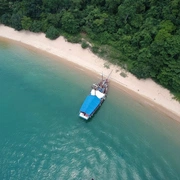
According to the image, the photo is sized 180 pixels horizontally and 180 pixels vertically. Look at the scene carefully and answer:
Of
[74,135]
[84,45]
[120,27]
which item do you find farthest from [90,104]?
[120,27]

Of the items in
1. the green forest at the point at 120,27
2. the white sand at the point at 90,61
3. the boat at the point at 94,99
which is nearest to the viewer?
the boat at the point at 94,99

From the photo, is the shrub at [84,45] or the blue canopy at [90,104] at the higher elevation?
the shrub at [84,45]

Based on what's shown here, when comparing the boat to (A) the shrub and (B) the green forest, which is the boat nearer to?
(B) the green forest

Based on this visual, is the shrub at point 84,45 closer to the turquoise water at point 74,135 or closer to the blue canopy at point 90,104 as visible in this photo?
the turquoise water at point 74,135

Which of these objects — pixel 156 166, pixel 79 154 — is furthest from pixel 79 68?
pixel 156 166

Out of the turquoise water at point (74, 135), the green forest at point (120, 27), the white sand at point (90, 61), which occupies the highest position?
the green forest at point (120, 27)

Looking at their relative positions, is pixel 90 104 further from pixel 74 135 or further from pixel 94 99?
pixel 74 135

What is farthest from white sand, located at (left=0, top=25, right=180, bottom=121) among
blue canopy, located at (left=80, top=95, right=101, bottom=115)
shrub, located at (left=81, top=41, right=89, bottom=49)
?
blue canopy, located at (left=80, top=95, right=101, bottom=115)

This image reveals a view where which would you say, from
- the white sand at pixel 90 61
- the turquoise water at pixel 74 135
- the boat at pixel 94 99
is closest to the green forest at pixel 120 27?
the white sand at pixel 90 61

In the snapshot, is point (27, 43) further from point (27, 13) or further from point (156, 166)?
point (156, 166)
